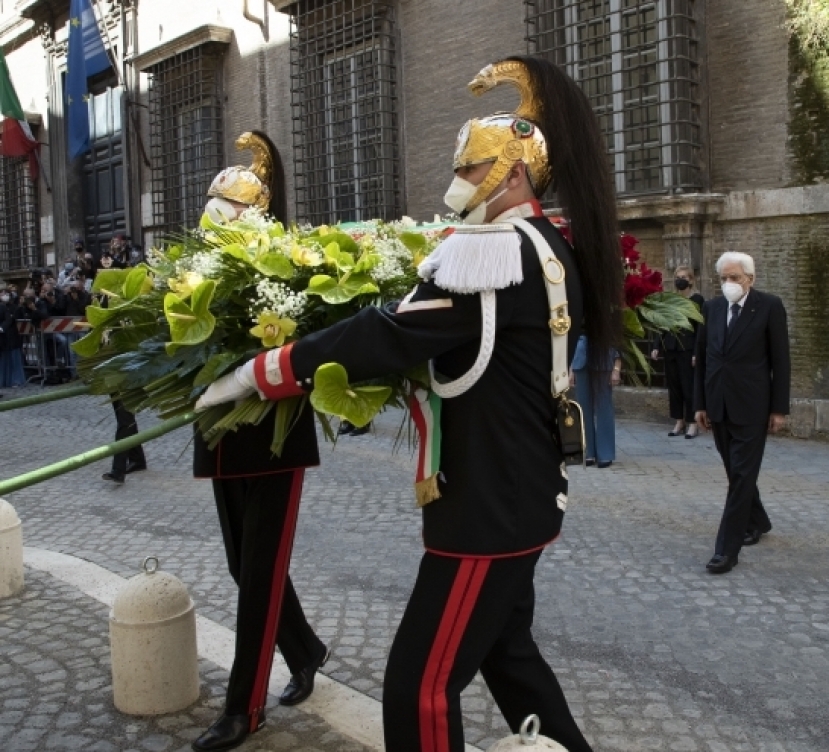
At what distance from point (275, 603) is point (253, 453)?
0.53 meters

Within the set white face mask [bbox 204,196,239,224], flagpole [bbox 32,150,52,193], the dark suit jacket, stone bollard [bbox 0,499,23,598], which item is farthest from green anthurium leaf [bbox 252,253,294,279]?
flagpole [bbox 32,150,52,193]

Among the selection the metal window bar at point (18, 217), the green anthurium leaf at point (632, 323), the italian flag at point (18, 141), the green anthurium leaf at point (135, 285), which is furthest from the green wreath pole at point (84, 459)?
the metal window bar at point (18, 217)

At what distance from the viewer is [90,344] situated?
3.22m

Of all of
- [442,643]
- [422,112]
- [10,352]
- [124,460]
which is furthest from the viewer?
[10,352]

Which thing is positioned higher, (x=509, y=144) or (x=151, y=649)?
(x=509, y=144)

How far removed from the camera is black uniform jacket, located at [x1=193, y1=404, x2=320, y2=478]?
351 centimetres

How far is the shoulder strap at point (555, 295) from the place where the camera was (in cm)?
264

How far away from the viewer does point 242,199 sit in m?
3.91

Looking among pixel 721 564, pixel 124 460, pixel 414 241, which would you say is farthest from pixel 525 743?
pixel 124 460

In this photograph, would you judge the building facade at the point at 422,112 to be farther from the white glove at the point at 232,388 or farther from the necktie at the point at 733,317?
the necktie at the point at 733,317

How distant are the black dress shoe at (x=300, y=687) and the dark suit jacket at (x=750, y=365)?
3254mm

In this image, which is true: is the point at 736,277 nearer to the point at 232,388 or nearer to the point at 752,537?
the point at 752,537

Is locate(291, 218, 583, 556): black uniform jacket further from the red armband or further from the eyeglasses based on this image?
the eyeglasses

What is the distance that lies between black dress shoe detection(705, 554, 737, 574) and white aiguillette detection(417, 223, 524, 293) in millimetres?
3824
